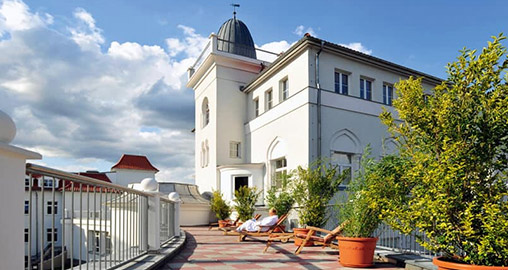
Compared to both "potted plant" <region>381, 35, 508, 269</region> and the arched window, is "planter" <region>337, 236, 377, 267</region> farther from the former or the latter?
the arched window

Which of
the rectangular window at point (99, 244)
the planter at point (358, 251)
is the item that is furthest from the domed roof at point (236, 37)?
the rectangular window at point (99, 244)

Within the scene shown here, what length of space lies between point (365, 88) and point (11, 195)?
1675cm

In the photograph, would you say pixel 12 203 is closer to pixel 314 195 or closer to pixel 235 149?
pixel 314 195

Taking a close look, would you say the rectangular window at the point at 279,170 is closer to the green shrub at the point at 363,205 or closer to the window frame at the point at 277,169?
the window frame at the point at 277,169

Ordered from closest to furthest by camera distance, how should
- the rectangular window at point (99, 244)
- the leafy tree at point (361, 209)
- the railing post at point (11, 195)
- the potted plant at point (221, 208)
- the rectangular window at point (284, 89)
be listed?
the railing post at point (11, 195), the rectangular window at point (99, 244), the leafy tree at point (361, 209), the rectangular window at point (284, 89), the potted plant at point (221, 208)

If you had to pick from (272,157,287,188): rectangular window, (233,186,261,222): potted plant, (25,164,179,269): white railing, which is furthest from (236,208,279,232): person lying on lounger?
(272,157,287,188): rectangular window

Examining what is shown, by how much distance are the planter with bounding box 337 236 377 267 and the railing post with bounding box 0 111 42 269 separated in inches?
203

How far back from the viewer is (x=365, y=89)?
1762 centimetres

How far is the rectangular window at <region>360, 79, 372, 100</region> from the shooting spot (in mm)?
17500

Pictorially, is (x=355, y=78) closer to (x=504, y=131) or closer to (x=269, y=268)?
(x=269, y=268)

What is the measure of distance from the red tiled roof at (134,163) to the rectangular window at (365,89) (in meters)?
29.4

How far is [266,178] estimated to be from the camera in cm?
1856

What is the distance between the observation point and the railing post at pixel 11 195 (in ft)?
7.80

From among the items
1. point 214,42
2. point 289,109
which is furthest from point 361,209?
point 214,42
